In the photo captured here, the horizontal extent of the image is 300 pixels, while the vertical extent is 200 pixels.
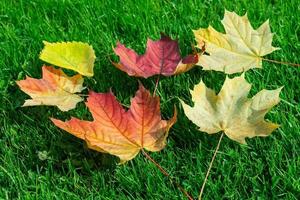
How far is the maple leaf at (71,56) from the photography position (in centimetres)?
187

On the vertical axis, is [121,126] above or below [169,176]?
above

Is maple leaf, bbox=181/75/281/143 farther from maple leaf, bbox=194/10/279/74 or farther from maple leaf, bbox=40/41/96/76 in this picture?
maple leaf, bbox=40/41/96/76

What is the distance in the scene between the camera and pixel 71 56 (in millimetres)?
1889

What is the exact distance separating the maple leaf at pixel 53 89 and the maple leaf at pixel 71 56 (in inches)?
1.1

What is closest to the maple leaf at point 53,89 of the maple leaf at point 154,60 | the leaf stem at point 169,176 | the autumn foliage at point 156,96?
the autumn foliage at point 156,96

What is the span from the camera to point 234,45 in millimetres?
1887

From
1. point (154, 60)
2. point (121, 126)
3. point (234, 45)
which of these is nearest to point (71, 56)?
point (154, 60)

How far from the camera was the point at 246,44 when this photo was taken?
6.21 feet

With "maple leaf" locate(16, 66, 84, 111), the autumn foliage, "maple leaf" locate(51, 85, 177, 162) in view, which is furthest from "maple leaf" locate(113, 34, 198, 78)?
"maple leaf" locate(51, 85, 177, 162)

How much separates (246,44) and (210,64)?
138mm

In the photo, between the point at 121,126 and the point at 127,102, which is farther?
the point at 127,102

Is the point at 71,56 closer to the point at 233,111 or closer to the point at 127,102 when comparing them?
the point at 127,102

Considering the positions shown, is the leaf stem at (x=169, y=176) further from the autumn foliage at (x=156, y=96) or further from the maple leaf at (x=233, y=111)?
the maple leaf at (x=233, y=111)

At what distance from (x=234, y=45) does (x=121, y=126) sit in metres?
0.50
